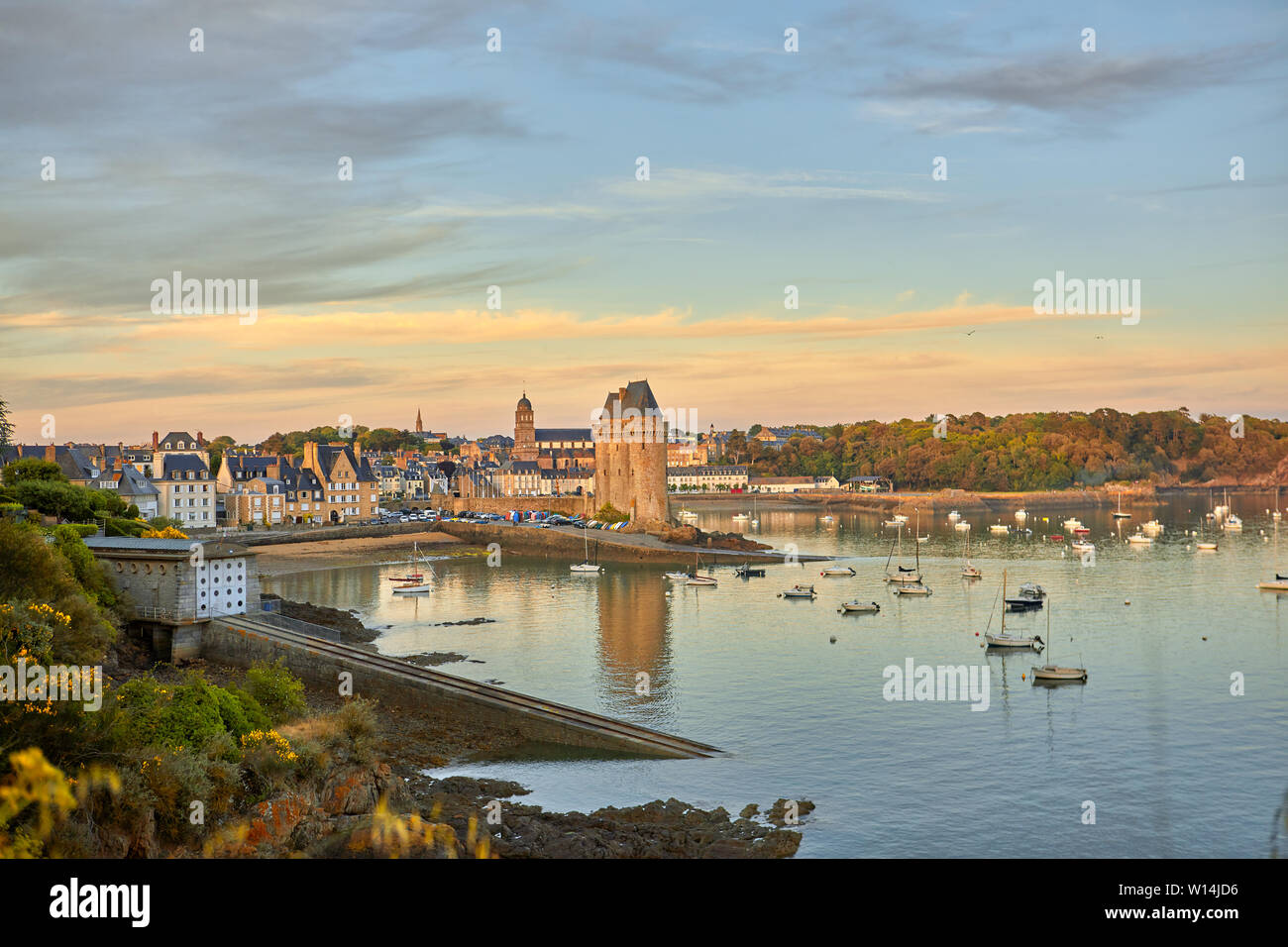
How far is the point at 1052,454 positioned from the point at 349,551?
102090mm

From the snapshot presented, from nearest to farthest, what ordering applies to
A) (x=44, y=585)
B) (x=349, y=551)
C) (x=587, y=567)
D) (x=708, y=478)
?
(x=44, y=585), (x=587, y=567), (x=349, y=551), (x=708, y=478)

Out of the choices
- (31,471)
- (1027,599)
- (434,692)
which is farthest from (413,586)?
(1027,599)

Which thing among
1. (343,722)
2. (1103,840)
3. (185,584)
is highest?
(185,584)

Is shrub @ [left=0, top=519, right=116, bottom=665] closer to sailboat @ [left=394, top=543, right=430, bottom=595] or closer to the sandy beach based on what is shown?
sailboat @ [left=394, top=543, right=430, bottom=595]

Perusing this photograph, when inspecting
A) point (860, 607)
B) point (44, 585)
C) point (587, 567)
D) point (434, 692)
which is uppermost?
point (44, 585)

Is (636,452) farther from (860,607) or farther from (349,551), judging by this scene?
(860,607)

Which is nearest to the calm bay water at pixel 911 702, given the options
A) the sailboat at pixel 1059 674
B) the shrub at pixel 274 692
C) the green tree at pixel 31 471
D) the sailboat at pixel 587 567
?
the sailboat at pixel 1059 674

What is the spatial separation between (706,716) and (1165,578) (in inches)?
1342

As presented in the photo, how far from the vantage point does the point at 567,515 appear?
8494 centimetres

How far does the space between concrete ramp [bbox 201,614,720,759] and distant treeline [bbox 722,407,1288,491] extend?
11728cm

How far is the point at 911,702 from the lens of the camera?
85.3ft
